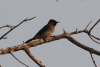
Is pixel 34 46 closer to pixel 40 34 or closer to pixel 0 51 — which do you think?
pixel 0 51

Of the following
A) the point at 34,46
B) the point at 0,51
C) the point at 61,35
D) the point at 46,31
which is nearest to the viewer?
the point at 0,51

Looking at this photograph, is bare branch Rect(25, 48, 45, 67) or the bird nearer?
bare branch Rect(25, 48, 45, 67)

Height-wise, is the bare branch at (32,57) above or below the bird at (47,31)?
above

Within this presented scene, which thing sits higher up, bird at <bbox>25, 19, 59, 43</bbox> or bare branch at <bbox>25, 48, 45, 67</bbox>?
bare branch at <bbox>25, 48, 45, 67</bbox>

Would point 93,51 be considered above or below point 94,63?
above

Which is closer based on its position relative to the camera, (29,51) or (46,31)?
(29,51)

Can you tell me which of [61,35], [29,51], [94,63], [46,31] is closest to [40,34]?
[46,31]

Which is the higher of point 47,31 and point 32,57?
point 32,57

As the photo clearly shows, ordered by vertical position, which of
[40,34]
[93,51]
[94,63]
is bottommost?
[40,34]

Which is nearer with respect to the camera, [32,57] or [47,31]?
[32,57]

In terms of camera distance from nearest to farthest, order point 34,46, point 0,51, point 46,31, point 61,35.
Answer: point 0,51, point 34,46, point 61,35, point 46,31

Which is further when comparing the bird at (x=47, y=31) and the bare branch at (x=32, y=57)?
the bird at (x=47, y=31)
